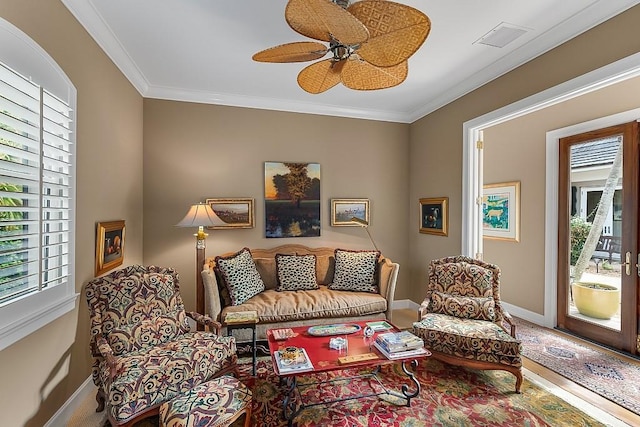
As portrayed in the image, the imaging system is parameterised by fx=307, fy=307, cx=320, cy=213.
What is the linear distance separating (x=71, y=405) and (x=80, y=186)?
5.18 feet

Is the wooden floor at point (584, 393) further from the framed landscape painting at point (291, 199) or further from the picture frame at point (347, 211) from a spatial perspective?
the framed landscape painting at point (291, 199)

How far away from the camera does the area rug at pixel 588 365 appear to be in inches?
95.8

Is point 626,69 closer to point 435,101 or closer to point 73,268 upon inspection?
point 435,101

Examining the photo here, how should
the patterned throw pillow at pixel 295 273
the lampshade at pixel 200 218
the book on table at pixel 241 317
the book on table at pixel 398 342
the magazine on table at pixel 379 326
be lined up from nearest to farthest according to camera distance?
1. the book on table at pixel 398 342
2. the magazine on table at pixel 379 326
3. the book on table at pixel 241 317
4. the lampshade at pixel 200 218
5. the patterned throw pillow at pixel 295 273

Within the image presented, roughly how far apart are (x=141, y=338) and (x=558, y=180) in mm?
4748

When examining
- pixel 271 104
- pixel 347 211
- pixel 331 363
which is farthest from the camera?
pixel 347 211

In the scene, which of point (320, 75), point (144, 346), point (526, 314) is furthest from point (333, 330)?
point (526, 314)

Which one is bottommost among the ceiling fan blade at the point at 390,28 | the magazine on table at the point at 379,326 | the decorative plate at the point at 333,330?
the decorative plate at the point at 333,330

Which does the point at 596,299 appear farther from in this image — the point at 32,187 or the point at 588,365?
the point at 32,187

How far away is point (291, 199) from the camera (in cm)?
424

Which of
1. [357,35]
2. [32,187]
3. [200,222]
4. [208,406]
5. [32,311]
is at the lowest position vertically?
[208,406]

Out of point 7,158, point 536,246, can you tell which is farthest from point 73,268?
point 536,246

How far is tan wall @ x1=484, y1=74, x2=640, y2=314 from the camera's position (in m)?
3.71

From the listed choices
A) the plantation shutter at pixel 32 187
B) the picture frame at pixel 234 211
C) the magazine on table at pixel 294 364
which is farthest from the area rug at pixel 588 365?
the plantation shutter at pixel 32 187
